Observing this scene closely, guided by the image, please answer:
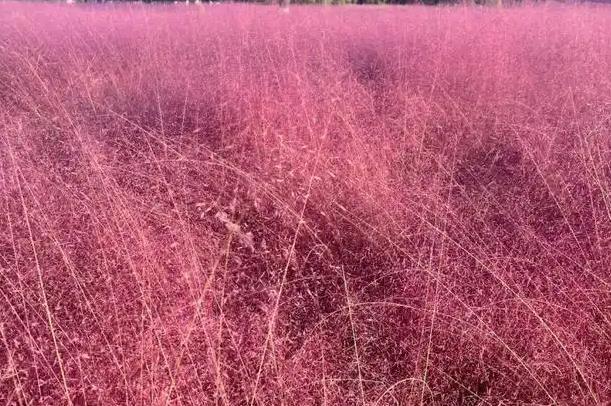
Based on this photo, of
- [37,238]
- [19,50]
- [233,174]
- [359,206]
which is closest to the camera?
[37,238]

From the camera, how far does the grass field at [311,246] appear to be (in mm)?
1199

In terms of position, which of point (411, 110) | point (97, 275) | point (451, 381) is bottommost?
point (451, 381)

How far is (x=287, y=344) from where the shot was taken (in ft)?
4.35

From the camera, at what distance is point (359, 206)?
6.25 ft

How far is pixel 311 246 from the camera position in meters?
1.71

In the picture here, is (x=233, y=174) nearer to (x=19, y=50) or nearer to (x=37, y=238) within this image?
(x=37, y=238)

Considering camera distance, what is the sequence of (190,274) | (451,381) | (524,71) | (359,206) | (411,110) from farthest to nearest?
(524,71), (411,110), (359,206), (190,274), (451,381)

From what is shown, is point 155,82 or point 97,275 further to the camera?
point 155,82

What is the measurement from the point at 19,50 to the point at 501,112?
3.97 m

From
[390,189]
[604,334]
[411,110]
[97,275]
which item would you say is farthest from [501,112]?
[97,275]

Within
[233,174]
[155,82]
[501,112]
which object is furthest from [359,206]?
[155,82]

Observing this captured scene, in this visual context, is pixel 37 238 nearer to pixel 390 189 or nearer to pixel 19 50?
pixel 390 189

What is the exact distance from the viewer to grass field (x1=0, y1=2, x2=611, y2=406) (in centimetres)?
120

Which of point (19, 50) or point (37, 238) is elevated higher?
point (19, 50)
